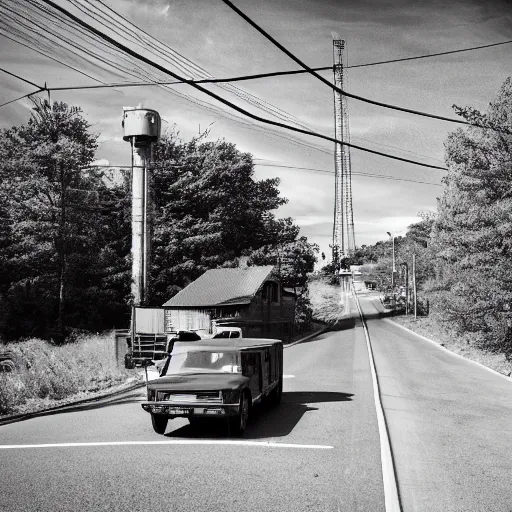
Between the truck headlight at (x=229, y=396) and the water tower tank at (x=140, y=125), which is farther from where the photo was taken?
the water tower tank at (x=140, y=125)

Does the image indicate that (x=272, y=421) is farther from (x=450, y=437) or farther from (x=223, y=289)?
(x=223, y=289)

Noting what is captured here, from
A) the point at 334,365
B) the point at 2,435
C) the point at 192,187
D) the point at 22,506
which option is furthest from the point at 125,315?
the point at 22,506

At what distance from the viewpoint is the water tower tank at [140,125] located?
37188 mm

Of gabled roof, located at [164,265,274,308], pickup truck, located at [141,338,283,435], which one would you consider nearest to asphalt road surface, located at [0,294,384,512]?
pickup truck, located at [141,338,283,435]

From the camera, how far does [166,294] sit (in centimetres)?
6359

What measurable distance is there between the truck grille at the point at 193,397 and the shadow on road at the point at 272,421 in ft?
2.41

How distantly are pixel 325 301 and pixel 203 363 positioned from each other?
4585 inches

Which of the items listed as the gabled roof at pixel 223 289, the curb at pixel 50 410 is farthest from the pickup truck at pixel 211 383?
the gabled roof at pixel 223 289

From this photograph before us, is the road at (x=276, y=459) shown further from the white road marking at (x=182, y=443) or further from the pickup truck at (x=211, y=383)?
the pickup truck at (x=211, y=383)

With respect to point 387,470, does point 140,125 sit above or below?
above

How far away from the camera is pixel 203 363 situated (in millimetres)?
12500

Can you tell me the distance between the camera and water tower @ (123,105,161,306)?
34.7 metres

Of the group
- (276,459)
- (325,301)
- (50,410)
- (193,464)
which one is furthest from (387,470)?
(325,301)

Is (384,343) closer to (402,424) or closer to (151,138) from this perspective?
(151,138)
